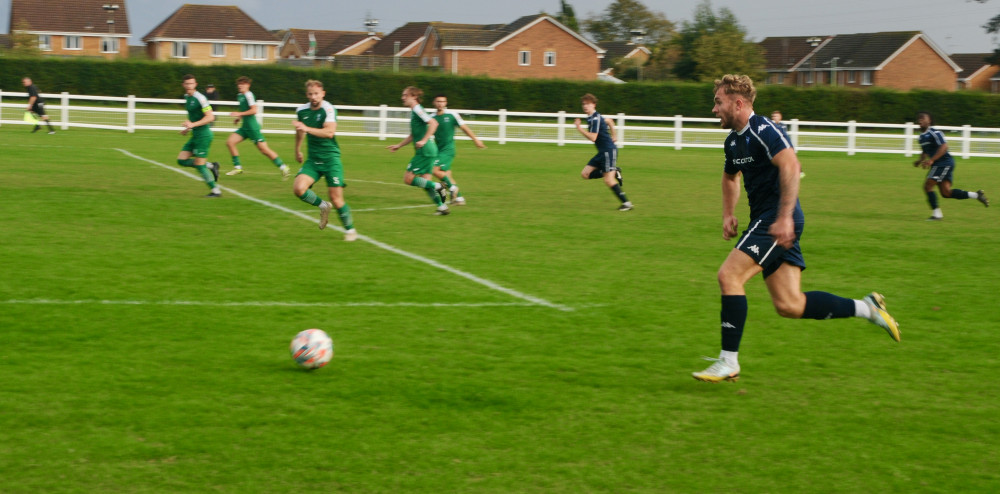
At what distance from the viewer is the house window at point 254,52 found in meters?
96.3

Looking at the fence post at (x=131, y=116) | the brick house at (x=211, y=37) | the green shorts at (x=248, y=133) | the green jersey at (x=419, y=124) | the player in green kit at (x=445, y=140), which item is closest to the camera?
the green jersey at (x=419, y=124)

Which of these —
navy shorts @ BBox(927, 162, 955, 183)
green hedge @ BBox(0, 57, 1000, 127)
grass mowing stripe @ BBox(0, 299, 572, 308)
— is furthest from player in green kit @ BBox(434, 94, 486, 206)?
green hedge @ BBox(0, 57, 1000, 127)

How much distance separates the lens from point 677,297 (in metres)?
9.49

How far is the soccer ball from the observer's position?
21.4ft

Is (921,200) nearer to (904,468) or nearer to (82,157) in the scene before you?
(904,468)

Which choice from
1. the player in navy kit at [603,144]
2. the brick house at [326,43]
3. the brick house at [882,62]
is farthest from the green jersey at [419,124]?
the brick house at [326,43]

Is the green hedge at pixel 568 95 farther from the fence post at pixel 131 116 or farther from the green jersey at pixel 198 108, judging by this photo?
the green jersey at pixel 198 108

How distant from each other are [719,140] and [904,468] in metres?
35.6

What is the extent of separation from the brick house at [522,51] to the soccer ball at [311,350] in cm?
7121

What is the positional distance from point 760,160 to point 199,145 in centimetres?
1200

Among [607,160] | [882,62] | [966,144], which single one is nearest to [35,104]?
[607,160]

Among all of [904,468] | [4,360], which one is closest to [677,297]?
[904,468]

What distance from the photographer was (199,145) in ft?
53.8

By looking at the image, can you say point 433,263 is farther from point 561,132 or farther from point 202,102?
point 561,132
